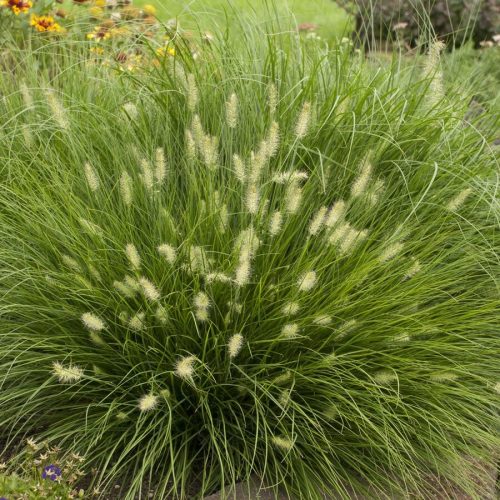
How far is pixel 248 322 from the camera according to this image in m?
2.79

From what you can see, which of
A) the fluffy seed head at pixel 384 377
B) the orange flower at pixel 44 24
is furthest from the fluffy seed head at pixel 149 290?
the orange flower at pixel 44 24

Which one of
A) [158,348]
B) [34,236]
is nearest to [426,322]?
[158,348]

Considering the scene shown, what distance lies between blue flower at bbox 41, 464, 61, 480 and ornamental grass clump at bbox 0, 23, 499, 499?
0.49ft

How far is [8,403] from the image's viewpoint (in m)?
2.96

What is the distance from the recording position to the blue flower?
2453 millimetres

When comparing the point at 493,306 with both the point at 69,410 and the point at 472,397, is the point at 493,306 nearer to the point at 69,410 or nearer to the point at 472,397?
the point at 472,397

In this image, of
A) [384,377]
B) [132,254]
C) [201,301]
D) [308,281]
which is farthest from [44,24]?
[384,377]

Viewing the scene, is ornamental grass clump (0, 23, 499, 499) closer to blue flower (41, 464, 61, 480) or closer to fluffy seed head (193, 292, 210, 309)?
fluffy seed head (193, 292, 210, 309)

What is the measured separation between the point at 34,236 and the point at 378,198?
1.38 m

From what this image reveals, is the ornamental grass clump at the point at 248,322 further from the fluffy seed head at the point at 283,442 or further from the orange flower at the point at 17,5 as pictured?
the orange flower at the point at 17,5

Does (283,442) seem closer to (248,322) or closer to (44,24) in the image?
(248,322)

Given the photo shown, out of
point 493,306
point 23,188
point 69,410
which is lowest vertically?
point 69,410

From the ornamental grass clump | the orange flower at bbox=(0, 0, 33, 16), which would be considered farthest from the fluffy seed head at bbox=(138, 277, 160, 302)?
the orange flower at bbox=(0, 0, 33, 16)

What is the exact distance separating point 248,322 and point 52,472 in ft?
2.71
